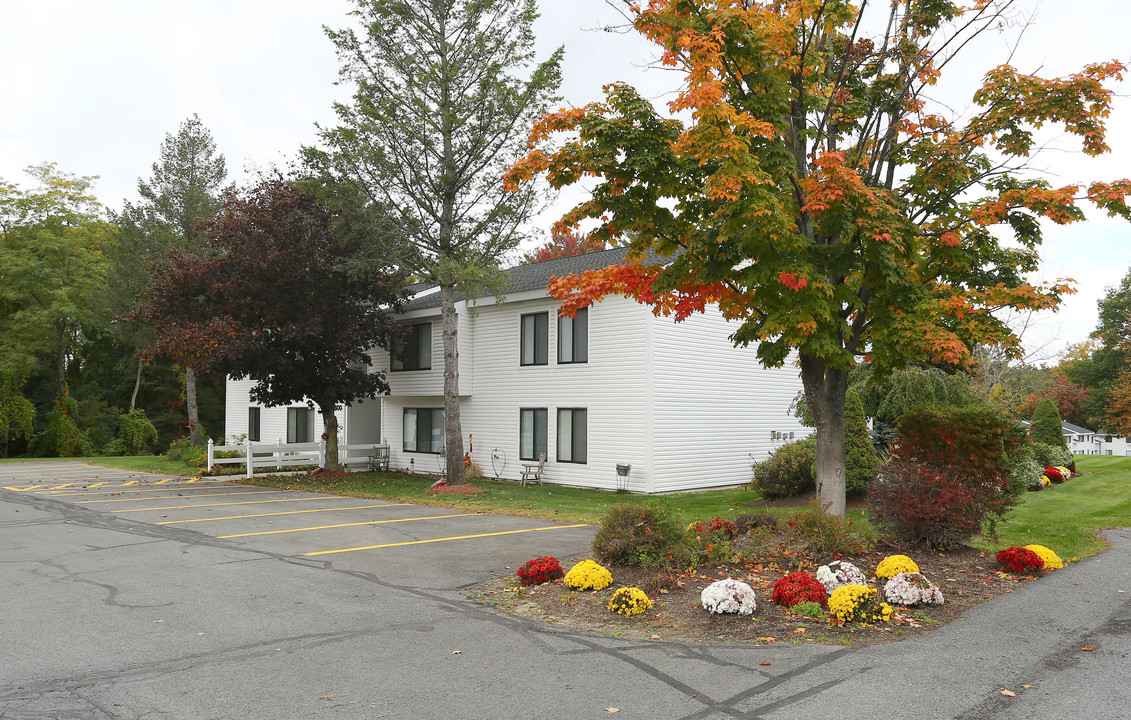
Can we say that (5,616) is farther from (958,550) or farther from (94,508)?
(958,550)

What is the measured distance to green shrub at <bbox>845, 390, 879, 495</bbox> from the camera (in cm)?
1591

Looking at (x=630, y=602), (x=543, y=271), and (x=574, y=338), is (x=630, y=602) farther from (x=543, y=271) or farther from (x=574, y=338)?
(x=543, y=271)

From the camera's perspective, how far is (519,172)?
9.97 m

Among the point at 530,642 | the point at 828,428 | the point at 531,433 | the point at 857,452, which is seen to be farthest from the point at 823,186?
the point at 531,433

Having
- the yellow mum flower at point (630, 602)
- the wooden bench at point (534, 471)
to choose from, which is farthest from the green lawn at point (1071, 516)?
the wooden bench at point (534, 471)

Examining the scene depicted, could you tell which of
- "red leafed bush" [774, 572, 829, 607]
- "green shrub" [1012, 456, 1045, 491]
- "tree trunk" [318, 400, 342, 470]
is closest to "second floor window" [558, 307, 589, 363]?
"tree trunk" [318, 400, 342, 470]

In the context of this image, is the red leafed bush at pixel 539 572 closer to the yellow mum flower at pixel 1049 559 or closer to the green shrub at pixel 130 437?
the yellow mum flower at pixel 1049 559

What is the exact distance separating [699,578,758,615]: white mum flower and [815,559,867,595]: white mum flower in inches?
44.5

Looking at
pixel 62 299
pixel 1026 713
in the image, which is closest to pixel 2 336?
pixel 62 299

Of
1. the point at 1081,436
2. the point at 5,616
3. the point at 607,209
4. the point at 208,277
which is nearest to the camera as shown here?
the point at 5,616

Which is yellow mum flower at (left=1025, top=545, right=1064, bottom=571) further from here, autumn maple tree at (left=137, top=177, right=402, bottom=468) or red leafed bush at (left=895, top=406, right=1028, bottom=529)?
autumn maple tree at (left=137, top=177, right=402, bottom=468)

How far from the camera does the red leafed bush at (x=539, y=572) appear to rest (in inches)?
343

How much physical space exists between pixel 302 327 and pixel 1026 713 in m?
19.8

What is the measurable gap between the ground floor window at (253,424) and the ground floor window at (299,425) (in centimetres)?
364
